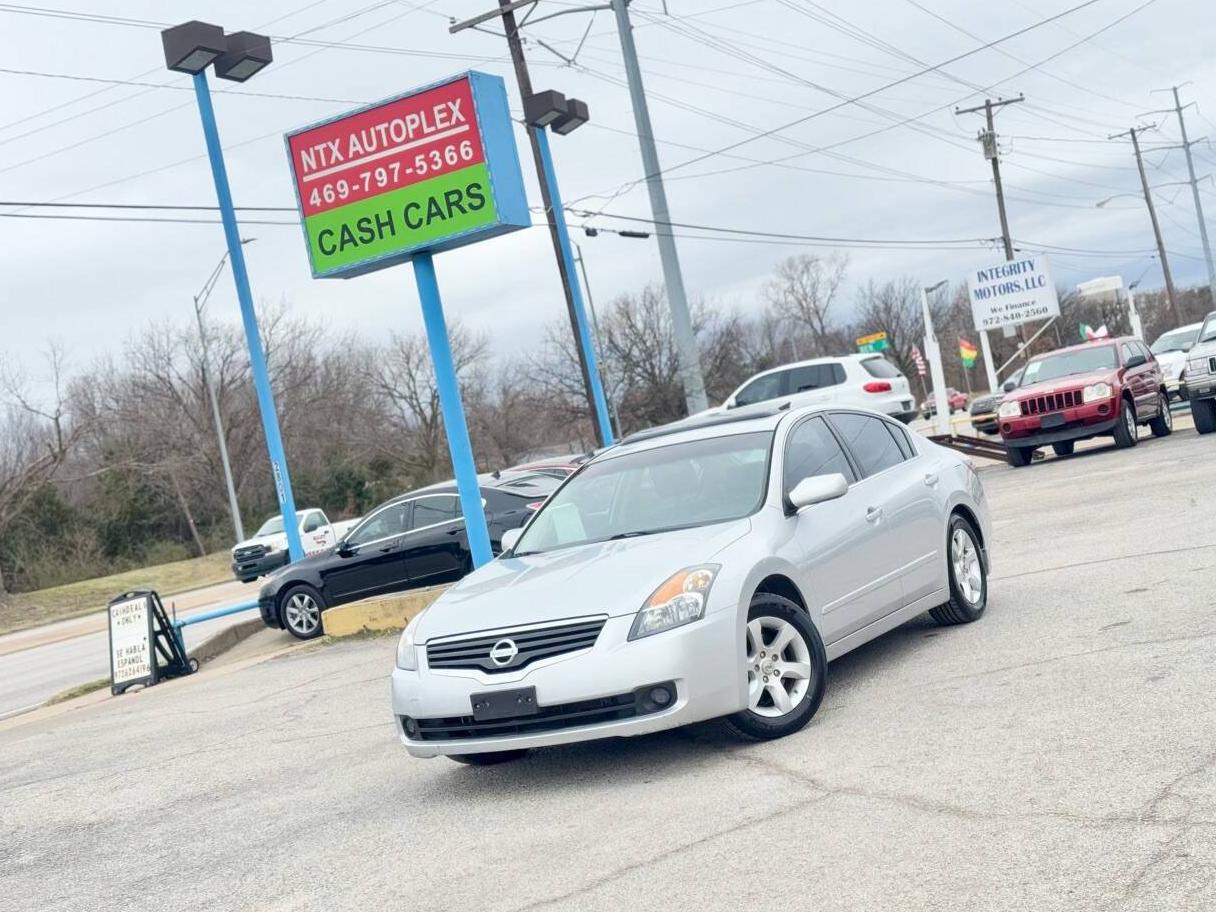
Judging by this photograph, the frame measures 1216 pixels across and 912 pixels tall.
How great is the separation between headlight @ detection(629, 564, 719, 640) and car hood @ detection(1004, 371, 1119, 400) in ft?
53.4

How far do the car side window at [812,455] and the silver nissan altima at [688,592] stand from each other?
0.01m

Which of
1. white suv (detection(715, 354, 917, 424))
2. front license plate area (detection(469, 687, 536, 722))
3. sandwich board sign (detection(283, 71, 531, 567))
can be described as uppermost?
sandwich board sign (detection(283, 71, 531, 567))

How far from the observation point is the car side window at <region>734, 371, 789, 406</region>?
26.7m

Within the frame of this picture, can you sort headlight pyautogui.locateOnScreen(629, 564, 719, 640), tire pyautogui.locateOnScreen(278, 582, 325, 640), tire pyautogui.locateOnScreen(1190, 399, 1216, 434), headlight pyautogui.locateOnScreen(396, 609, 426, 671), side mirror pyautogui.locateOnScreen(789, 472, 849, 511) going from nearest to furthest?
headlight pyautogui.locateOnScreen(629, 564, 719, 640)
headlight pyautogui.locateOnScreen(396, 609, 426, 671)
side mirror pyautogui.locateOnScreen(789, 472, 849, 511)
tire pyautogui.locateOnScreen(278, 582, 325, 640)
tire pyautogui.locateOnScreen(1190, 399, 1216, 434)

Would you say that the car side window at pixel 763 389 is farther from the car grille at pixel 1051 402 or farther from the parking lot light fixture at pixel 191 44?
the parking lot light fixture at pixel 191 44

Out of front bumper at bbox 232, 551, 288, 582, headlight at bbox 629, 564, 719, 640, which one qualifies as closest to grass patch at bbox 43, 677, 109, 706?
headlight at bbox 629, 564, 719, 640

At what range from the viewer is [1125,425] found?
70.1 feet

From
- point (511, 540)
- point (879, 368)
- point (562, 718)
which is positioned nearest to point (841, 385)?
point (879, 368)

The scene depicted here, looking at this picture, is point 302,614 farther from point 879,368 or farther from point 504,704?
point 879,368

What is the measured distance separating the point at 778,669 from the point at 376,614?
8676mm

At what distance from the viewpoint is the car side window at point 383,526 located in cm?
1692

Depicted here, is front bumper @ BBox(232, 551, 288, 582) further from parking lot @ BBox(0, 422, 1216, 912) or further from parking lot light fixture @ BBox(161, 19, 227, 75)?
parking lot @ BBox(0, 422, 1216, 912)

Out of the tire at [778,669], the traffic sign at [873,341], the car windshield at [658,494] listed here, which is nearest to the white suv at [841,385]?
the car windshield at [658,494]

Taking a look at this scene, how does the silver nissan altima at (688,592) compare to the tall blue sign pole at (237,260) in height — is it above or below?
below
